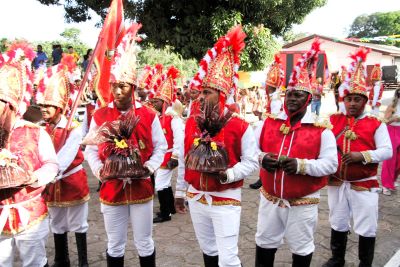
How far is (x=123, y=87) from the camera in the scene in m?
3.96

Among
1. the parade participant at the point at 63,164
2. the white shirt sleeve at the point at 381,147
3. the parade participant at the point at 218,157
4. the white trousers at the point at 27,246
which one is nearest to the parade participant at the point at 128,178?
the parade participant at the point at 63,164

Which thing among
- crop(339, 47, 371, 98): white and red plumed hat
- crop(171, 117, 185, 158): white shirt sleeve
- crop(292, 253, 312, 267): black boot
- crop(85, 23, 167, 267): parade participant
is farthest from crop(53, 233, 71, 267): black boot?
crop(339, 47, 371, 98): white and red plumed hat

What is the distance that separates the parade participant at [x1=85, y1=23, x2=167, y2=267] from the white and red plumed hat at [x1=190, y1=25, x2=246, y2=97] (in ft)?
2.20

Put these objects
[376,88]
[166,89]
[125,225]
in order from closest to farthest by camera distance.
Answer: [125,225] < [166,89] < [376,88]

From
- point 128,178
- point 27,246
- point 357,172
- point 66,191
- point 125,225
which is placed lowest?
point 125,225

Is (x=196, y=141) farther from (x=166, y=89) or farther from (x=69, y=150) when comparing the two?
(x=166, y=89)

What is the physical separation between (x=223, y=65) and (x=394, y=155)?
18.4 ft

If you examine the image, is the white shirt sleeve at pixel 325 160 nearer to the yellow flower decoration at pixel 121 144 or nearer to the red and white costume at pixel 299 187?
the red and white costume at pixel 299 187

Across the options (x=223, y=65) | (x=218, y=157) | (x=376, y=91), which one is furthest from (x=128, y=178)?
(x=376, y=91)

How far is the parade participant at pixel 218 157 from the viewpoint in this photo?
358 centimetres

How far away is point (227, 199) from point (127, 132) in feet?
3.70

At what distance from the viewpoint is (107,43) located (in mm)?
4332

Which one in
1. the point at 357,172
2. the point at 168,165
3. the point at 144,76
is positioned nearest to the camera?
the point at 357,172

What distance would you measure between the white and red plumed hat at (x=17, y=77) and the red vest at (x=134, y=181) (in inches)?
35.1
